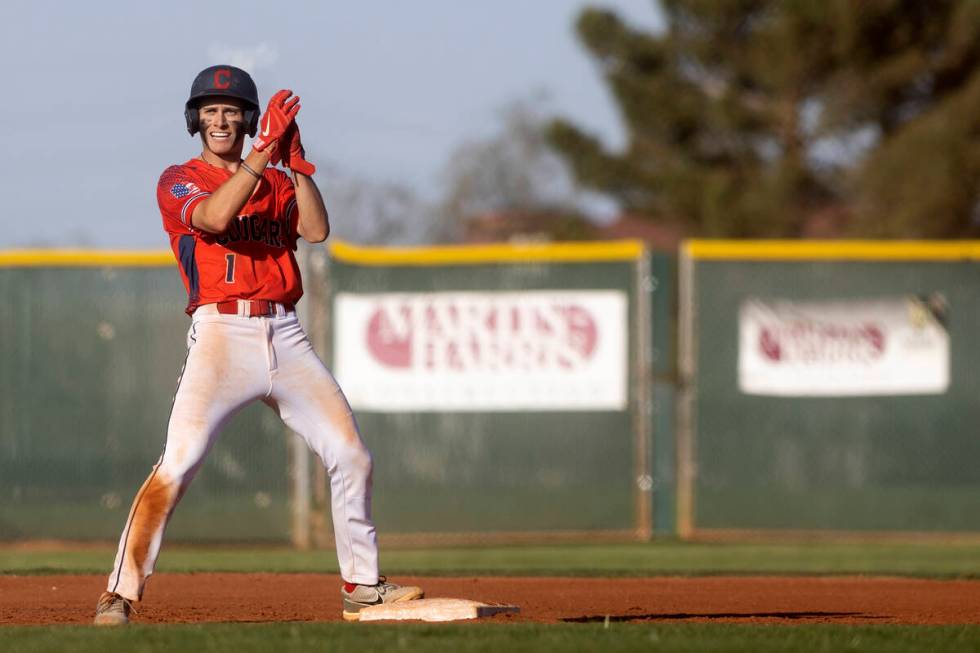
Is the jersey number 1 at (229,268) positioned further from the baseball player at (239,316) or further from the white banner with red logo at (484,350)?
the white banner with red logo at (484,350)

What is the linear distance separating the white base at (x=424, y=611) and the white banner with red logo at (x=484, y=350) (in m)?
6.08

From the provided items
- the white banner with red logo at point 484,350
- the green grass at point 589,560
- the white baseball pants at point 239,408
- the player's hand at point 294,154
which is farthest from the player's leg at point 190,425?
the white banner with red logo at point 484,350

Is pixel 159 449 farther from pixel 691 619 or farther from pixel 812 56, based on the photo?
pixel 812 56

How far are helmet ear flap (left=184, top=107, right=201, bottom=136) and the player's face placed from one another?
0.01 metres

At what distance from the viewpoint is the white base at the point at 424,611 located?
242 inches

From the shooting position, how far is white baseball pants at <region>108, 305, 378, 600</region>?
5.80m

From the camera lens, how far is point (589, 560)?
10969mm

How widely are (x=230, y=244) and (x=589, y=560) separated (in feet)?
18.4

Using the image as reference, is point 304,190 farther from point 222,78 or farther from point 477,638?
point 477,638

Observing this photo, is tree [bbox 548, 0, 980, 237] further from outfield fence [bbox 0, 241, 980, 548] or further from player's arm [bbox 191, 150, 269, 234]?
player's arm [bbox 191, 150, 269, 234]

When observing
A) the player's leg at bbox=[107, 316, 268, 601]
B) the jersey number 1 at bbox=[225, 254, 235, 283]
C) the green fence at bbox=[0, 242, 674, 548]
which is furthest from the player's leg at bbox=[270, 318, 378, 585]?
the green fence at bbox=[0, 242, 674, 548]

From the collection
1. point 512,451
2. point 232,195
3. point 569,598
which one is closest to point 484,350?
point 512,451

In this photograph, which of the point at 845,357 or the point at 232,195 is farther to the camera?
the point at 845,357

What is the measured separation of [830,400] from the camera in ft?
40.7
